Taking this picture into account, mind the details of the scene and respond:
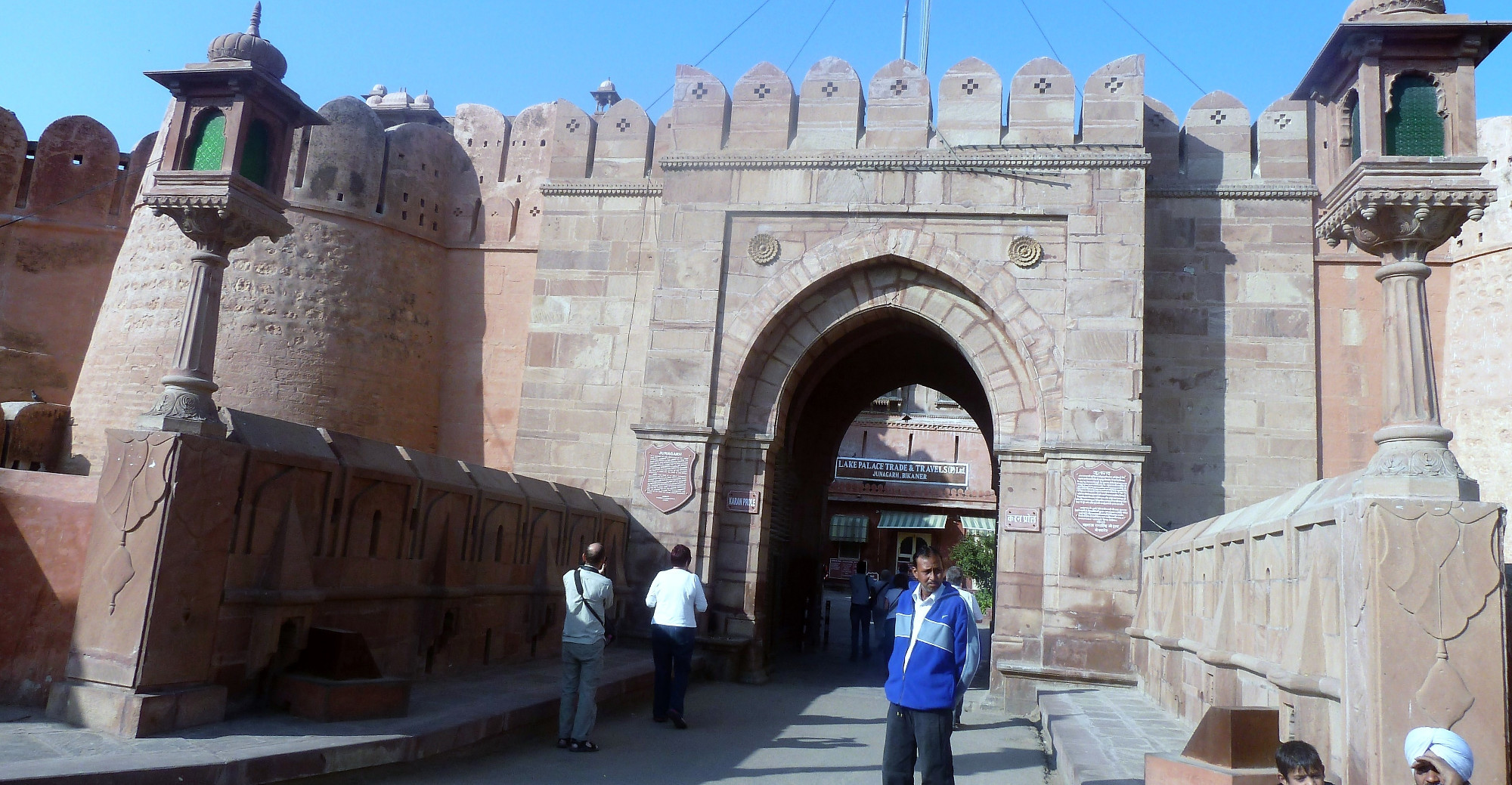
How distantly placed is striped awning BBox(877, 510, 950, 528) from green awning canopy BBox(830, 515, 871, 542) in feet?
2.70

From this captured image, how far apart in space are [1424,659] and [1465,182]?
8.54 feet

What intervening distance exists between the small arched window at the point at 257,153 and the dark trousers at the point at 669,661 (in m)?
3.87

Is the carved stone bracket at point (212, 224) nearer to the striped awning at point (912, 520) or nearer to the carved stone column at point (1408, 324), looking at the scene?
the carved stone column at point (1408, 324)

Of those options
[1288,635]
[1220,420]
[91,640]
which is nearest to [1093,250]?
[1220,420]

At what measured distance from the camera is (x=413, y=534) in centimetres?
702

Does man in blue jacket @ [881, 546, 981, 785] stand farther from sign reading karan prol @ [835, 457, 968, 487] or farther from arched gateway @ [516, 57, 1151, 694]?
sign reading karan prol @ [835, 457, 968, 487]

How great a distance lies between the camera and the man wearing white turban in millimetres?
3270

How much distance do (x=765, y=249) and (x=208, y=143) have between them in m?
5.96

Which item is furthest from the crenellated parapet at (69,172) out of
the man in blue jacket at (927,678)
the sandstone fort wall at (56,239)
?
the man in blue jacket at (927,678)

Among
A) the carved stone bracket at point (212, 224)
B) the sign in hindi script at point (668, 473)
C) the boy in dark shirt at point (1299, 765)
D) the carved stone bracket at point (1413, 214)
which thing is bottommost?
the boy in dark shirt at point (1299, 765)

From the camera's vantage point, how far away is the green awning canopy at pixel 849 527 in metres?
32.8

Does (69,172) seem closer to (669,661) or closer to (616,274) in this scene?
(616,274)

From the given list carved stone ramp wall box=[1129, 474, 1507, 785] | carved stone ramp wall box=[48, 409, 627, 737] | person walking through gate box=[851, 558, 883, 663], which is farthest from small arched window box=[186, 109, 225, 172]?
person walking through gate box=[851, 558, 883, 663]

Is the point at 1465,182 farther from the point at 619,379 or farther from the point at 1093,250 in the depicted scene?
the point at 619,379
